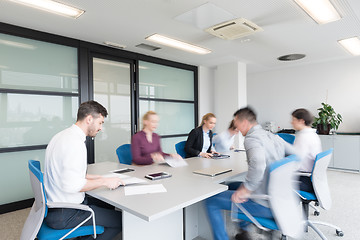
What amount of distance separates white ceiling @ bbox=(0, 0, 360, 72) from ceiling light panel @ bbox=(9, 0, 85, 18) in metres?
0.13

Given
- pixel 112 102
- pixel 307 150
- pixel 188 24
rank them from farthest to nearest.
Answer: pixel 112 102, pixel 188 24, pixel 307 150

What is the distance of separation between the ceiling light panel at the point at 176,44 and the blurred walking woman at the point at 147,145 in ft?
6.10

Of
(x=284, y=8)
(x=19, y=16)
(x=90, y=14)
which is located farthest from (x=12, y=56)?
(x=284, y=8)

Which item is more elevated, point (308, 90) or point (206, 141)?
point (308, 90)

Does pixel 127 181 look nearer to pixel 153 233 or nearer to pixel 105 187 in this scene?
pixel 105 187

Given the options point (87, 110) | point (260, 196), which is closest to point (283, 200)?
point (260, 196)

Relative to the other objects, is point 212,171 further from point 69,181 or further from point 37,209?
point 37,209

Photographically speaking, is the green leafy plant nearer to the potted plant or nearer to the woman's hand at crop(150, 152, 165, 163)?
the potted plant

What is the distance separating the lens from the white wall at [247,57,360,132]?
618 cm

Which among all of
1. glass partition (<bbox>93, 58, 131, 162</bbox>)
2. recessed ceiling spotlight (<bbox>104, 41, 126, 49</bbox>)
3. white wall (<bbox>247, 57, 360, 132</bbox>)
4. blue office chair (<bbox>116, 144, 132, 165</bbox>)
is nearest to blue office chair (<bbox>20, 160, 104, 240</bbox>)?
blue office chair (<bbox>116, 144, 132, 165</bbox>)

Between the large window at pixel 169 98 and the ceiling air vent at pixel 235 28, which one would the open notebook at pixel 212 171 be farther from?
the large window at pixel 169 98

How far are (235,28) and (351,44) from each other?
3.04m

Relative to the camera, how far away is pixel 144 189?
190cm

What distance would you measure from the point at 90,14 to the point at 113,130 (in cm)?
244
